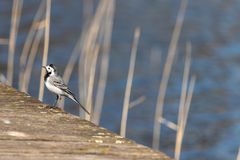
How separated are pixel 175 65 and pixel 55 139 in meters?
8.97

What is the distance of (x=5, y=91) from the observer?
419 centimetres

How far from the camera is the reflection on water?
10.0 meters

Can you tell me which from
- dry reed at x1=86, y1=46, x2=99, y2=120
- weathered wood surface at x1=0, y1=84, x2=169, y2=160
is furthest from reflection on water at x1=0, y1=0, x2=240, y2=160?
weathered wood surface at x1=0, y1=84, x2=169, y2=160

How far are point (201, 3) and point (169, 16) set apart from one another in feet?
4.00

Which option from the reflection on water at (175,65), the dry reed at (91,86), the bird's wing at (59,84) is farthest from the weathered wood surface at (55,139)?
the reflection on water at (175,65)

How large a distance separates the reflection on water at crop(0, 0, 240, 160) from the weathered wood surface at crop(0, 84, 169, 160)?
5.66m

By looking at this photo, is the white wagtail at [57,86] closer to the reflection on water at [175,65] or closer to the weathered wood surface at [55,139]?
the weathered wood surface at [55,139]

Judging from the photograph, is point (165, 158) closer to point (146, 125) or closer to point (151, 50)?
point (146, 125)

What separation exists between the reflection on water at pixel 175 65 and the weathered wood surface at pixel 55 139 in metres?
5.66

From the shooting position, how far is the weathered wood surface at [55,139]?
123 inches

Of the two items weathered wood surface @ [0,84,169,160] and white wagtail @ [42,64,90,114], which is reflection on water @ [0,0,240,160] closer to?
white wagtail @ [42,64,90,114]

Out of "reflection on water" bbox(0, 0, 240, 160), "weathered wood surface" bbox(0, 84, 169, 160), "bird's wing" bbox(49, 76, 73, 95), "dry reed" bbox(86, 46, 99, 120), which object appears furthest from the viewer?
"reflection on water" bbox(0, 0, 240, 160)

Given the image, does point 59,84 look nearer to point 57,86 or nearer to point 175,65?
point 57,86

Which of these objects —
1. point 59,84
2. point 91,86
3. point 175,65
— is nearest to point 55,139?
point 59,84
